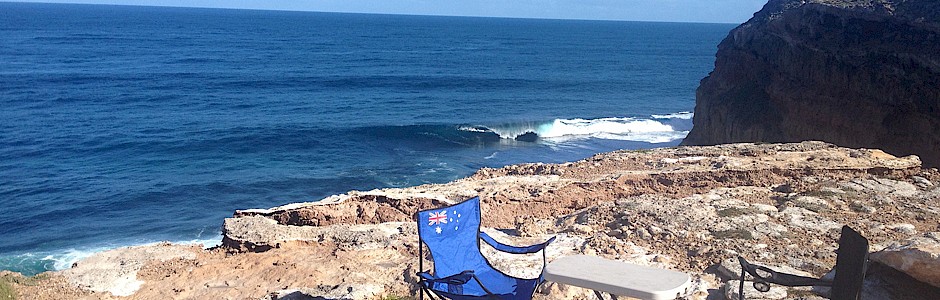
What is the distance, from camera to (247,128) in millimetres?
33750

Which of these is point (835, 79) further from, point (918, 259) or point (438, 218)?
point (438, 218)

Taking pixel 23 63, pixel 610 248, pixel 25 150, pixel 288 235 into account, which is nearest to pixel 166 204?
pixel 25 150

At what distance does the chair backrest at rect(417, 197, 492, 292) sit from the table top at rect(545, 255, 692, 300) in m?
1.31

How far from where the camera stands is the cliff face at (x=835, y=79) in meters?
17.1

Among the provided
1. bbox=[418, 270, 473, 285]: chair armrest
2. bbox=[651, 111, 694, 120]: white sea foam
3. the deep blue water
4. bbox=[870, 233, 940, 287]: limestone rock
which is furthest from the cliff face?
bbox=[418, 270, 473, 285]: chair armrest

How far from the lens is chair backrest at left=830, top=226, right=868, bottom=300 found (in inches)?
167

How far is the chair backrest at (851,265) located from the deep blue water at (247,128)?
17114 mm

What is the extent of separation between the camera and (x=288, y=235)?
789 centimetres

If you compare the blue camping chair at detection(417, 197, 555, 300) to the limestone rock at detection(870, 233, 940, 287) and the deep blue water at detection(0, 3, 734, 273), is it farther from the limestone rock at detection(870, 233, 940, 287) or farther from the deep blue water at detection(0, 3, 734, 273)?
the deep blue water at detection(0, 3, 734, 273)

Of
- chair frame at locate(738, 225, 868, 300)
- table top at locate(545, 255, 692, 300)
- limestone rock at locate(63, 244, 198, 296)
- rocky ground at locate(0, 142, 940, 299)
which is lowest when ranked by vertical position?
limestone rock at locate(63, 244, 198, 296)

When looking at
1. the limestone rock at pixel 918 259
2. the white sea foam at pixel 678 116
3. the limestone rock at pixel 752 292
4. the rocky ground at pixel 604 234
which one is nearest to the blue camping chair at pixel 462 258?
the rocky ground at pixel 604 234

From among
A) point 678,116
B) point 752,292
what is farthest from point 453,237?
point 678,116

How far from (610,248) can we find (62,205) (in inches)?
794

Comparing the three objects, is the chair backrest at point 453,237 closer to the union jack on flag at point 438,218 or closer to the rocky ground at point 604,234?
the union jack on flag at point 438,218
